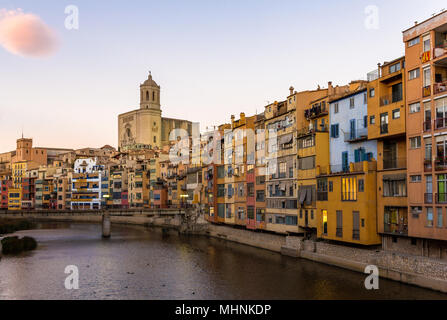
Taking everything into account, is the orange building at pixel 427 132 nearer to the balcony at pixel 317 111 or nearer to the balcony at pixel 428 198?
the balcony at pixel 428 198

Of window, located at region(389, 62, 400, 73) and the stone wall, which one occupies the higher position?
window, located at region(389, 62, 400, 73)

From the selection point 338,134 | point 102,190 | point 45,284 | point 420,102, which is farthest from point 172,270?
point 102,190

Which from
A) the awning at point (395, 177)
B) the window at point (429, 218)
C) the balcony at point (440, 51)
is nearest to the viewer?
the balcony at point (440, 51)

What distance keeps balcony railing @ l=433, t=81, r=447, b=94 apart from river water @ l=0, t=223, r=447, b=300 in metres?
15.4

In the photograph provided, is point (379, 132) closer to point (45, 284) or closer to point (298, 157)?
point (298, 157)

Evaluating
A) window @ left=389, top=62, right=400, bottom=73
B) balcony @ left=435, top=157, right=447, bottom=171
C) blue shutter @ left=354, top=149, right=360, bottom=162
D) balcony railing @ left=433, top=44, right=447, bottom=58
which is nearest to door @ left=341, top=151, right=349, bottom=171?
blue shutter @ left=354, top=149, right=360, bottom=162

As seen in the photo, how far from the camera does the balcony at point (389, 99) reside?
42184 millimetres

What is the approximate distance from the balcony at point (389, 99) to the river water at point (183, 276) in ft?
51.9

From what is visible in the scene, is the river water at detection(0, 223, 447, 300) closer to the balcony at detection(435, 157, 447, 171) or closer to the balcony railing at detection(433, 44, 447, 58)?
the balcony at detection(435, 157, 447, 171)

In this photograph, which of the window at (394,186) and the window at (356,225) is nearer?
the window at (394,186)

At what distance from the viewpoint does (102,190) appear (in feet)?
488

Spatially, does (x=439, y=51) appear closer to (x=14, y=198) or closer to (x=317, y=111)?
(x=317, y=111)

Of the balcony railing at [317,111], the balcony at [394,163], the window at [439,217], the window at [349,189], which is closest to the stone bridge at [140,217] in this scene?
the balcony railing at [317,111]

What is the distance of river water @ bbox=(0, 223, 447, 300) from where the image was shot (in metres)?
37.9
